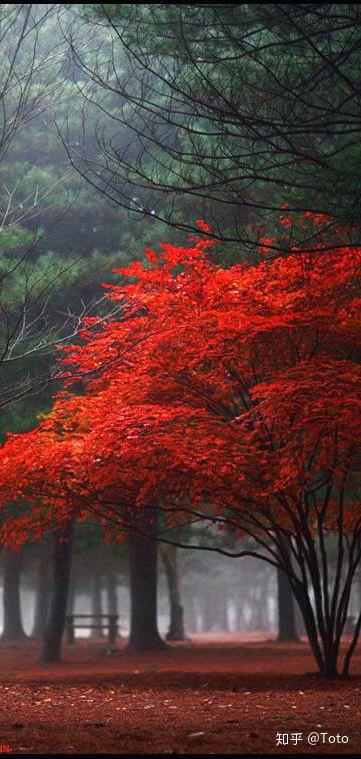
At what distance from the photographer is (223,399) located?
40.0ft

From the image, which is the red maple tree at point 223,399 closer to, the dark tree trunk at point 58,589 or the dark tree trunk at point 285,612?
the dark tree trunk at point 58,589

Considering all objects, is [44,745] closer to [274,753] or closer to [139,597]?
[274,753]

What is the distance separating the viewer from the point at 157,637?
19344 millimetres

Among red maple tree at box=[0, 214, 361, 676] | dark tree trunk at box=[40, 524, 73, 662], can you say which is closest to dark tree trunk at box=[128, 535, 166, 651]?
dark tree trunk at box=[40, 524, 73, 662]

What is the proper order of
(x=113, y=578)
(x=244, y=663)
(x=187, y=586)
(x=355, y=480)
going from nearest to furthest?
(x=355, y=480) → (x=244, y=663) → (x=113, y=578) → (x=187, y=586)

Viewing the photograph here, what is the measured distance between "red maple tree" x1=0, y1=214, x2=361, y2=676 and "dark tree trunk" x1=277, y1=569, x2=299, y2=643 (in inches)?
502

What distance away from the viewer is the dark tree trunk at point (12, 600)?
27391 millimetres

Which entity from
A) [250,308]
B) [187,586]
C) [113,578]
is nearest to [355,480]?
[250,308]

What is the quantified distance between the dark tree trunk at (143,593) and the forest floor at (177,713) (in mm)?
3445

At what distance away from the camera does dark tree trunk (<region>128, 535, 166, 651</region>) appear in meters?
18.6

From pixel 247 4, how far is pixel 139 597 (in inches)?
562

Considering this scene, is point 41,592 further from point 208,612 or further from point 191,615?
point 191,615

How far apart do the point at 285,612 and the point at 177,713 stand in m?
17.7

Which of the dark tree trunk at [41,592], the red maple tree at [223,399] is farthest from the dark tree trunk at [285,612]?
the red maple tree at [223,399]
